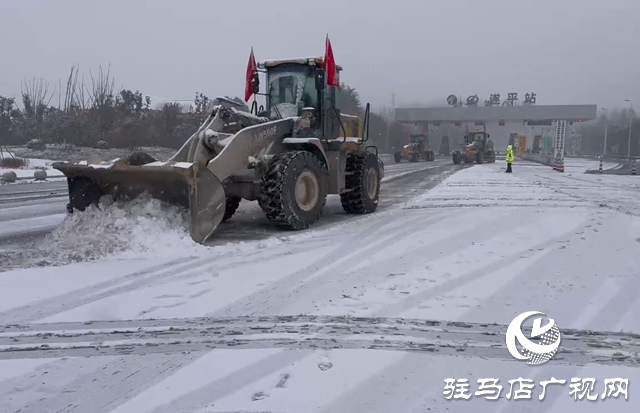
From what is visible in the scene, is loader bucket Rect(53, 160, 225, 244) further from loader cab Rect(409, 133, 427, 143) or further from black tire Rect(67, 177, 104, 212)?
loader cab Rect(409, 133, 427, 143)

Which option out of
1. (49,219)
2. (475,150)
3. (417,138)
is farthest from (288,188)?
(417,138)

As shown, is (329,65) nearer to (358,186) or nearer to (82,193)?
(358,186)

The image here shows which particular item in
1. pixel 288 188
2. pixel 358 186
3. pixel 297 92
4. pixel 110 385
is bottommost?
pixel 110 385

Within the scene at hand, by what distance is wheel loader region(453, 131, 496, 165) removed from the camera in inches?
1433

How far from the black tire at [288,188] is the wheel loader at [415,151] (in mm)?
31638

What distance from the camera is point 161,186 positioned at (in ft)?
23.0

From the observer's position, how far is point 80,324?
437cm

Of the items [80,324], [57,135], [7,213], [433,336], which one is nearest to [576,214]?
[433,336]

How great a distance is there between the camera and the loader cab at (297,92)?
31.0 feet

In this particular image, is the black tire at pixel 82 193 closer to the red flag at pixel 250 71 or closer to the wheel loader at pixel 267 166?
the wheel loader at pixel 267 166

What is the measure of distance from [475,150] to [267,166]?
31.0 metres

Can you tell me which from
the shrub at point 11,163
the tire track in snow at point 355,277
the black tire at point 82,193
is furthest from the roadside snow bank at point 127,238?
the shrub at point 11,163

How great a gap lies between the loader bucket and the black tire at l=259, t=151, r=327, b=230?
0.90m

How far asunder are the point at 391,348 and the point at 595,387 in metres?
1.30
